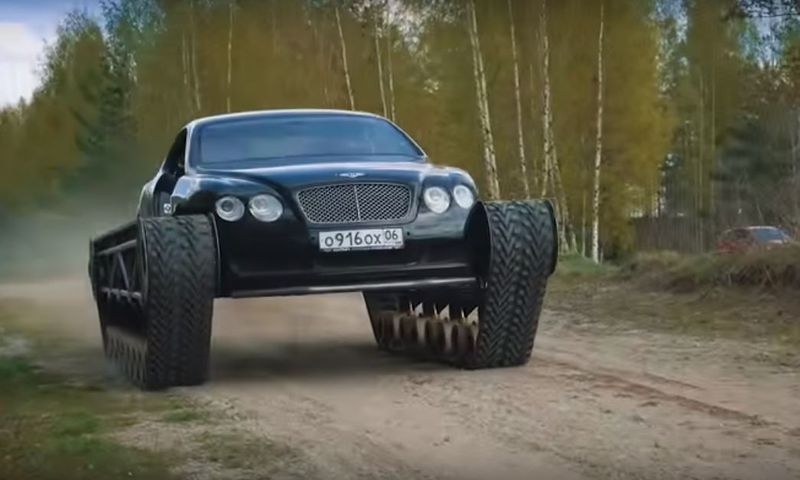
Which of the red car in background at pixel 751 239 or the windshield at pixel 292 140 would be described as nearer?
the windshield at pixel 292 140

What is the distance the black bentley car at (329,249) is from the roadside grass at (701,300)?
181 centimetres

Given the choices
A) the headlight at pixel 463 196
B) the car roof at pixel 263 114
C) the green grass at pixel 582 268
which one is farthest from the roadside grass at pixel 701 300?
the car roof at pixel 263 114

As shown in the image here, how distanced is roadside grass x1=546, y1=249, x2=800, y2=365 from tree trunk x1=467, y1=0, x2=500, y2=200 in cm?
146

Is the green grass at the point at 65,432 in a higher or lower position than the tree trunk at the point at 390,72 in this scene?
lower

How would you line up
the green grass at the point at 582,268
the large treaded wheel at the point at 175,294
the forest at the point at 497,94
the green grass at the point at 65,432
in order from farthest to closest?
the green grass at the point at 582,268
the large treaded wheel at the point at 175,294
the forest at the point at 497,94
the green grass at the point at 65,432

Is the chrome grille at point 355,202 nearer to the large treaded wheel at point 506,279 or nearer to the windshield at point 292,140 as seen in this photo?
the large treaded wheel at point 506,279

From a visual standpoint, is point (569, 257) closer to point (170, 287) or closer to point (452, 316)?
point (452, 316)

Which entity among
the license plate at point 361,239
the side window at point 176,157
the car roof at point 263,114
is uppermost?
the car roof at point 263,114

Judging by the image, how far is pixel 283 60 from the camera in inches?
275

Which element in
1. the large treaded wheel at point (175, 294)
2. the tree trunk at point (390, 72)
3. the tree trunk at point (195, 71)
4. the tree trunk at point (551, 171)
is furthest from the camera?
the tree trunk at point (551, 171)

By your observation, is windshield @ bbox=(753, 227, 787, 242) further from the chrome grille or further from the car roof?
the chrome grille

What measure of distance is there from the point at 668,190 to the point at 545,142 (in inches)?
66.2

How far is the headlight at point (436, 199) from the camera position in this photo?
7.64 metres

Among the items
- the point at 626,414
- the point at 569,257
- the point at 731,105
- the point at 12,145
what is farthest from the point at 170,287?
the point at 569,257
